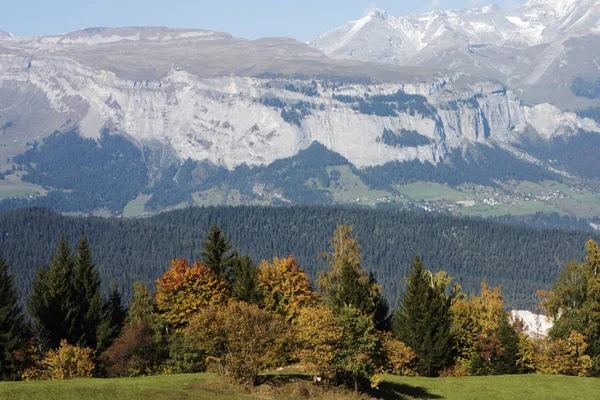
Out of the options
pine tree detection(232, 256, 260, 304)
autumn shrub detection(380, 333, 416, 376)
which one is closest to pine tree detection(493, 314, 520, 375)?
autumn shrub detection(380, 333, 416, 376)

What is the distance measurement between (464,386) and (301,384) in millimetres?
23499

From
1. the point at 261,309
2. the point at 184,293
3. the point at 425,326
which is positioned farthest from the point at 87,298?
the point at 425,326

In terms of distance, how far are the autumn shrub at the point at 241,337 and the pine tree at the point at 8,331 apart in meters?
23.3

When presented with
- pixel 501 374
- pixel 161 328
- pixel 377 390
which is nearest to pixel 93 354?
pixel 161 328

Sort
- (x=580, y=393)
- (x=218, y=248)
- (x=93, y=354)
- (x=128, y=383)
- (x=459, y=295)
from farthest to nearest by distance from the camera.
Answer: (x=459, y=295) → (x=218, y=248) → (x=93, y=354) → (x=580, y=393) → (x=128, y=383)

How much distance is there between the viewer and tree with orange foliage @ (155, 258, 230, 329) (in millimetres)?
126750

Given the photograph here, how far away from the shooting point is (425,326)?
12712 cm

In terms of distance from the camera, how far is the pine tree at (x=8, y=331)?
111500 millimetres

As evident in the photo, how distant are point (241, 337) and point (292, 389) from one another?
7.57 metres

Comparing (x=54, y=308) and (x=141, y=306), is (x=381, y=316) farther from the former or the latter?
(x=54, y=308)

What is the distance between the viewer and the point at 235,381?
327 ft

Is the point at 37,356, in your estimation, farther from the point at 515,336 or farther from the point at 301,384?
the point at 515,336

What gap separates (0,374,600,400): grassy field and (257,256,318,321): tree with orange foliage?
2035 cm

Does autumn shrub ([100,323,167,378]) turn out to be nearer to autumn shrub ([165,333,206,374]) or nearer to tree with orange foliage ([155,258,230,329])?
autumn shrub ([165,333,206,374])
